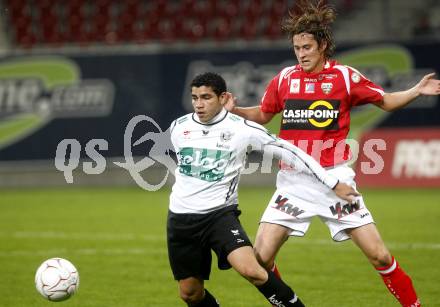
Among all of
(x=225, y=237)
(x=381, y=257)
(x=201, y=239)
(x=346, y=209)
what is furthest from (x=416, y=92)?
(x=201, y=239)

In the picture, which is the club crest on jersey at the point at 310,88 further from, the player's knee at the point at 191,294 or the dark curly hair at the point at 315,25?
the player's knee at the point at 191,294

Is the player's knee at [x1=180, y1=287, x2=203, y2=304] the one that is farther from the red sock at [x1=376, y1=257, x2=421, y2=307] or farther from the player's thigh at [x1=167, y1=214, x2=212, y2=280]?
the red sock at [x1=376, y1=257, x2=421, y2=307]

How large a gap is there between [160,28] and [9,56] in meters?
3.67

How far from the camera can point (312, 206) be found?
6.52 meters

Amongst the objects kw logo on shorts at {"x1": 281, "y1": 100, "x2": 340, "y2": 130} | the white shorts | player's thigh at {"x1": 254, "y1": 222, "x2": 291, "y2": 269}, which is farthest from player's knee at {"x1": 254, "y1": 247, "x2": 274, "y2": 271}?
kw logo on shorts at {"x1": 281, "y1": 100, "x2": 340, "y2": 130}

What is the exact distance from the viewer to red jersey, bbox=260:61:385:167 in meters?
6.58

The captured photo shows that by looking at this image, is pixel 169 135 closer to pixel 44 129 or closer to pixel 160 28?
pixel 44 129

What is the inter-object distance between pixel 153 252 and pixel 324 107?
460 cm

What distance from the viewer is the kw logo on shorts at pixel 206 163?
20.6ft

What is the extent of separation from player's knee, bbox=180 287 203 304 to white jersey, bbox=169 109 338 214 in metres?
0.59

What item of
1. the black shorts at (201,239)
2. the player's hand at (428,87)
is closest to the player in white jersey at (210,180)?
the black shorts at (201,239)

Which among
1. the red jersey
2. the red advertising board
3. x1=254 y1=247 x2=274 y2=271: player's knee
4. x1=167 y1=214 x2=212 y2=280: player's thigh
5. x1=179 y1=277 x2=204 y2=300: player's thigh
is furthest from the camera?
the red advertising board

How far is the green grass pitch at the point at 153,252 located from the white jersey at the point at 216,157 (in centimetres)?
167

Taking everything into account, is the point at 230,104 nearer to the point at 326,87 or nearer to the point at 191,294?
the point at 326,87
